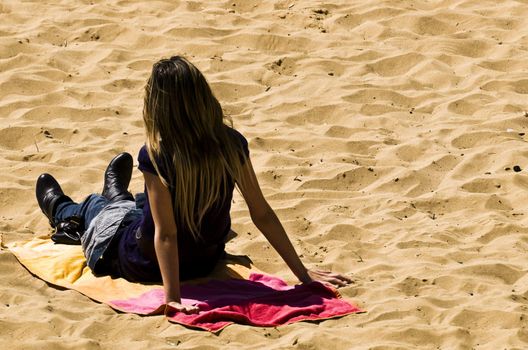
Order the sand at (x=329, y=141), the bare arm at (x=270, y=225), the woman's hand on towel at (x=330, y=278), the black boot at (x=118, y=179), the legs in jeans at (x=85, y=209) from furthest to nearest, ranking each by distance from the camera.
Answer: the black boot at (x=118, y=179)
the legs in jeans at (x=85, y=209)
the woman's hand on towel at (x=330, y=278)
the bare arm at (x=270, y=225)
the sand at (x=329, y=141)

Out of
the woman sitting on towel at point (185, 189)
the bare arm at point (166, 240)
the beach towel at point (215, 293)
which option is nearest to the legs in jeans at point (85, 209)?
the beach towel at point (215, 293)

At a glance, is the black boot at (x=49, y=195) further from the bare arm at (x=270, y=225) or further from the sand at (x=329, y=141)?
the bare arm at (x=270, y=225)

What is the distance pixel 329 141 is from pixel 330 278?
1.97 m

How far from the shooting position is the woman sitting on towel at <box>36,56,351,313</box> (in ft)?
15.7

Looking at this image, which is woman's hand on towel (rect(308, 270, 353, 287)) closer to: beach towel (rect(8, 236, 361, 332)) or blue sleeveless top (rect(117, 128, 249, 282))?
beach towel (rect(8, 236, 361, 332))

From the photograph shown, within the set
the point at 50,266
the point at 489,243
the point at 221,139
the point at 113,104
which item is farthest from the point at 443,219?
the point at 113,104

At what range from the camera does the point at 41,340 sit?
14.8 ft

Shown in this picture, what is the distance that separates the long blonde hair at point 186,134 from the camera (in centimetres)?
479

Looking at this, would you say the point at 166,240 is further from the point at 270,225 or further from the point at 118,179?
the point at 118,179

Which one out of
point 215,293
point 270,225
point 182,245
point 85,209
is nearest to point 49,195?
point 85,209

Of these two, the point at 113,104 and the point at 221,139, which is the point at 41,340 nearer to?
the point at 221,139

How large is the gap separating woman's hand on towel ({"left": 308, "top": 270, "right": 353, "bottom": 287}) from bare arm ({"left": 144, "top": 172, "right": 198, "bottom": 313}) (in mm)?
601

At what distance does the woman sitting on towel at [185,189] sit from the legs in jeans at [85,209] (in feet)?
1.30

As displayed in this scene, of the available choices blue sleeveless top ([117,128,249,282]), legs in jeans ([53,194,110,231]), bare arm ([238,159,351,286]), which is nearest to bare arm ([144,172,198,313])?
blue sleeveless top ([117,128,249,282])
